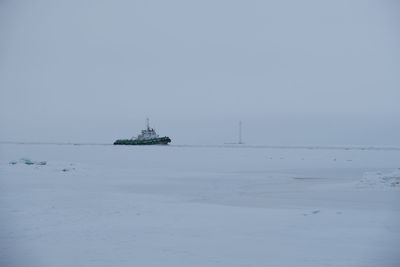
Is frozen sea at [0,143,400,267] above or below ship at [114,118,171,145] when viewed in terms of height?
below

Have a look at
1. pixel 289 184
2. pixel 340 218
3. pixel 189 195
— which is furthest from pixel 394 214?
pixel 289 184

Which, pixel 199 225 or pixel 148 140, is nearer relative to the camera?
pixel 199 225

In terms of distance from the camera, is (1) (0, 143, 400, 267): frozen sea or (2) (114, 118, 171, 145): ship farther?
(2) (114, 118, 171, 145): ship

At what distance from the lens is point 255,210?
11484mm

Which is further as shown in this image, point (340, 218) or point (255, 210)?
point (255, 210)

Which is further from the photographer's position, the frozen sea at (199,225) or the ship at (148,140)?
the ship at (148,140)

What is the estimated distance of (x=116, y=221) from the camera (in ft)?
32.2

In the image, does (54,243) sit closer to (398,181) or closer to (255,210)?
(255,210)

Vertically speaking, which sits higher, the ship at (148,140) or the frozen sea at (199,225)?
the ship at (148,140)

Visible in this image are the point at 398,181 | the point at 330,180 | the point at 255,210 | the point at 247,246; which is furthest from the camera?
the point at 330,180

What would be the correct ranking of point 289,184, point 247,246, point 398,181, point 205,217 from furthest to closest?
1. point 289,184
2. point 398,181
3. point 205,217
4. point 247,246

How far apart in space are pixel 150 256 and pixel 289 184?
12.1 m

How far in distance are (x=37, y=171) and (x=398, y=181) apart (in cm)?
1697

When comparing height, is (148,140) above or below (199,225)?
above
